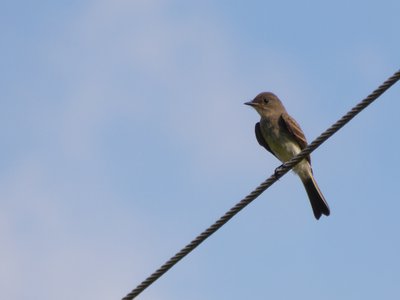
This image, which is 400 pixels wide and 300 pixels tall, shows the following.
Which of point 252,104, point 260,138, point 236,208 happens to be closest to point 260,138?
point 260,138

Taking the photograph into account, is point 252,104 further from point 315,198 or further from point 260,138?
point 315,198

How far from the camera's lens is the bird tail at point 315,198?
11.0 meters

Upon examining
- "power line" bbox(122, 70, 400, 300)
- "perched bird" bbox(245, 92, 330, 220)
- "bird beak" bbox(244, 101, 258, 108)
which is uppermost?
"bird beak" bbox(244, 101, 258, 108)

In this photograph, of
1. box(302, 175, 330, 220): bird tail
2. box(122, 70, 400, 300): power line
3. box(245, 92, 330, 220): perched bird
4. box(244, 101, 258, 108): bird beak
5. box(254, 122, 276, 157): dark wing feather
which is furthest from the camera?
box(244, 101, 258, 108): bird beak

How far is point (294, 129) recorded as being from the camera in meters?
11.3

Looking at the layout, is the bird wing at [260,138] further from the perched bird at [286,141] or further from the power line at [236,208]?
the power line at [236,208]

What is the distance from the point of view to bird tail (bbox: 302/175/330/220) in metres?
11.0

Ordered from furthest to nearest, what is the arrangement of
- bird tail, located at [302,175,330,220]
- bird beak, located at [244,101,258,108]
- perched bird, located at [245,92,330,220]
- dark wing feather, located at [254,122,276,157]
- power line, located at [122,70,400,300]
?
bird beak, located at [244,101,258,108] < dark wing feather, located at [254,122,276,157] < perched bird, located at [245,92,330,220] < bird tail, located at [302,175,330,220] < power line, located at [122,70,400,300]

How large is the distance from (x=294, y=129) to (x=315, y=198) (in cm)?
88

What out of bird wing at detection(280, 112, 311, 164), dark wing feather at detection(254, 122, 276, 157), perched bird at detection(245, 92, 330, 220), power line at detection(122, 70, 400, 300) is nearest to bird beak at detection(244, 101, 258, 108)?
perched bird at detection(245, 92, 330, 220)

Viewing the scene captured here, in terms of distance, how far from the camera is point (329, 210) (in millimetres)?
11023

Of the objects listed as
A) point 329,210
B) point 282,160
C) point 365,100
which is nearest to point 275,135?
point 282,160

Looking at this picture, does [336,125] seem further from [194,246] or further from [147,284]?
[147,284]

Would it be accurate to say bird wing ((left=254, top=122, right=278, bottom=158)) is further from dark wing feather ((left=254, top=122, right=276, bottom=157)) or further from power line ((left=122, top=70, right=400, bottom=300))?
power line ((left=122, top=70, right=400, bottom=300))
